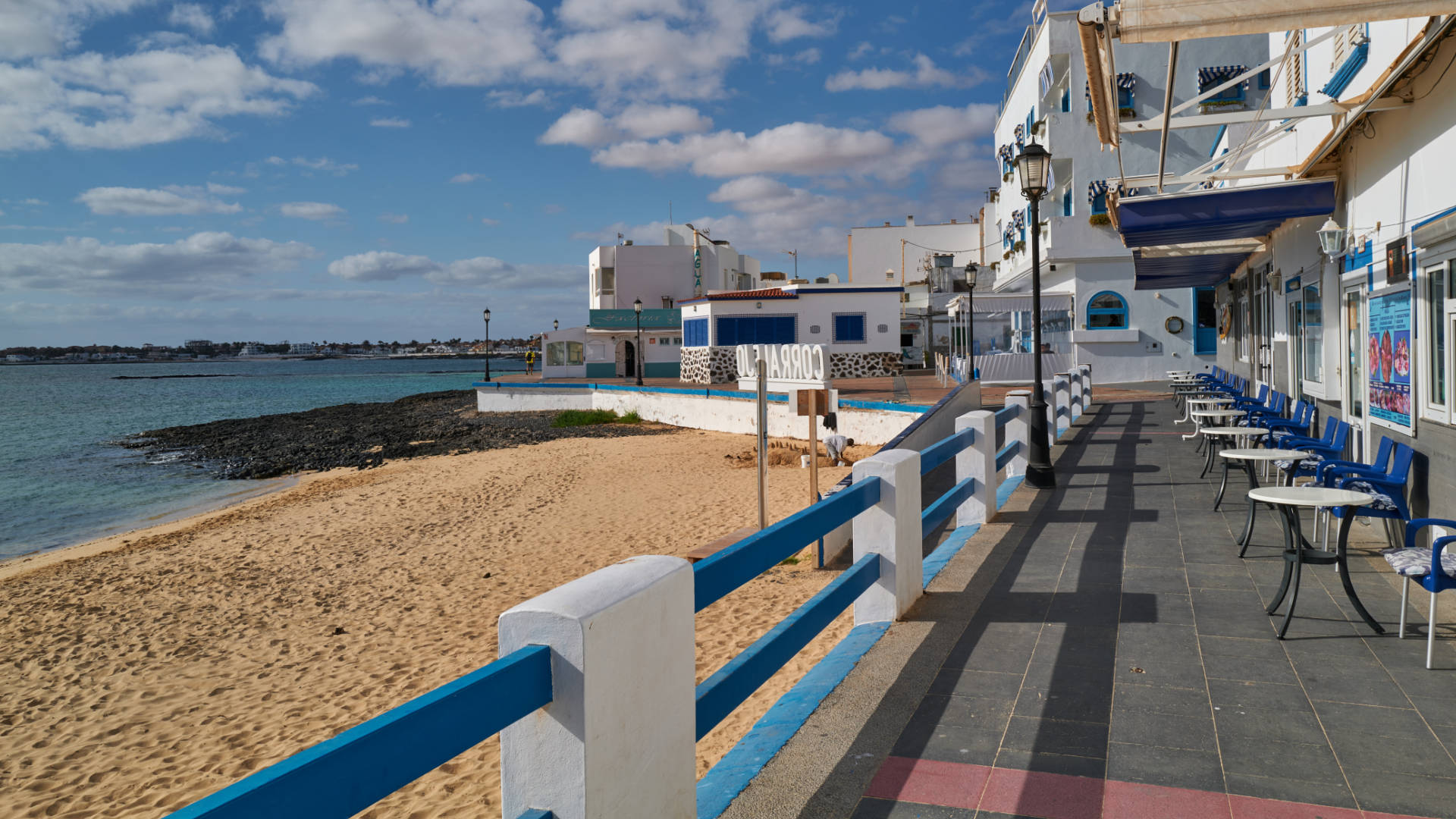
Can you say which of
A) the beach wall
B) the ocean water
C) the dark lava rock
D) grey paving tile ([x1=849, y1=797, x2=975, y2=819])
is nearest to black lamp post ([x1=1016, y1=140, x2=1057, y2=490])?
the beach wall

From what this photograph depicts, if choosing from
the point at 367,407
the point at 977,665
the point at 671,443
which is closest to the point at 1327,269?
the point at 977,665

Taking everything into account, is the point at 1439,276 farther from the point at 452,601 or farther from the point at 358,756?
the point at 452,601

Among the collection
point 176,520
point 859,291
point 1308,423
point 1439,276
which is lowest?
point 176,520

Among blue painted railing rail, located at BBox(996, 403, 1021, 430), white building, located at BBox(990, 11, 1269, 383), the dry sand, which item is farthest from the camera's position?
white building, located at BBox(990, 11, 1269, 383)

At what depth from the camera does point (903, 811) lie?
3098 millimetres

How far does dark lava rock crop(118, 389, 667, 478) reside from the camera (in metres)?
27.6

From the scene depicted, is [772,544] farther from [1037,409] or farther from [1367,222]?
[1367,222]

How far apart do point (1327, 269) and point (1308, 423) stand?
175cm

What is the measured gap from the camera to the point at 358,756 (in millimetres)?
1649

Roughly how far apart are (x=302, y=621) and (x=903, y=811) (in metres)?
8.50

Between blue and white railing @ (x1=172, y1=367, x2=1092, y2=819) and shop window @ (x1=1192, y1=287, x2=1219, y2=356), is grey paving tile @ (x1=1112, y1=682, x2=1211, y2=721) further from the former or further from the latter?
shop window @ (x1=1192, y1=287, x2=1219, y2=356)

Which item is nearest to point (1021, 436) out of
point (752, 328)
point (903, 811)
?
point (903, 811)

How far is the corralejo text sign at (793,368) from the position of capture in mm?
26266

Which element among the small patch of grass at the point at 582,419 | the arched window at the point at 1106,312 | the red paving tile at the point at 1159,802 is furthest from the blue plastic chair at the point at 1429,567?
the small patch of grass at the point at 582,419
